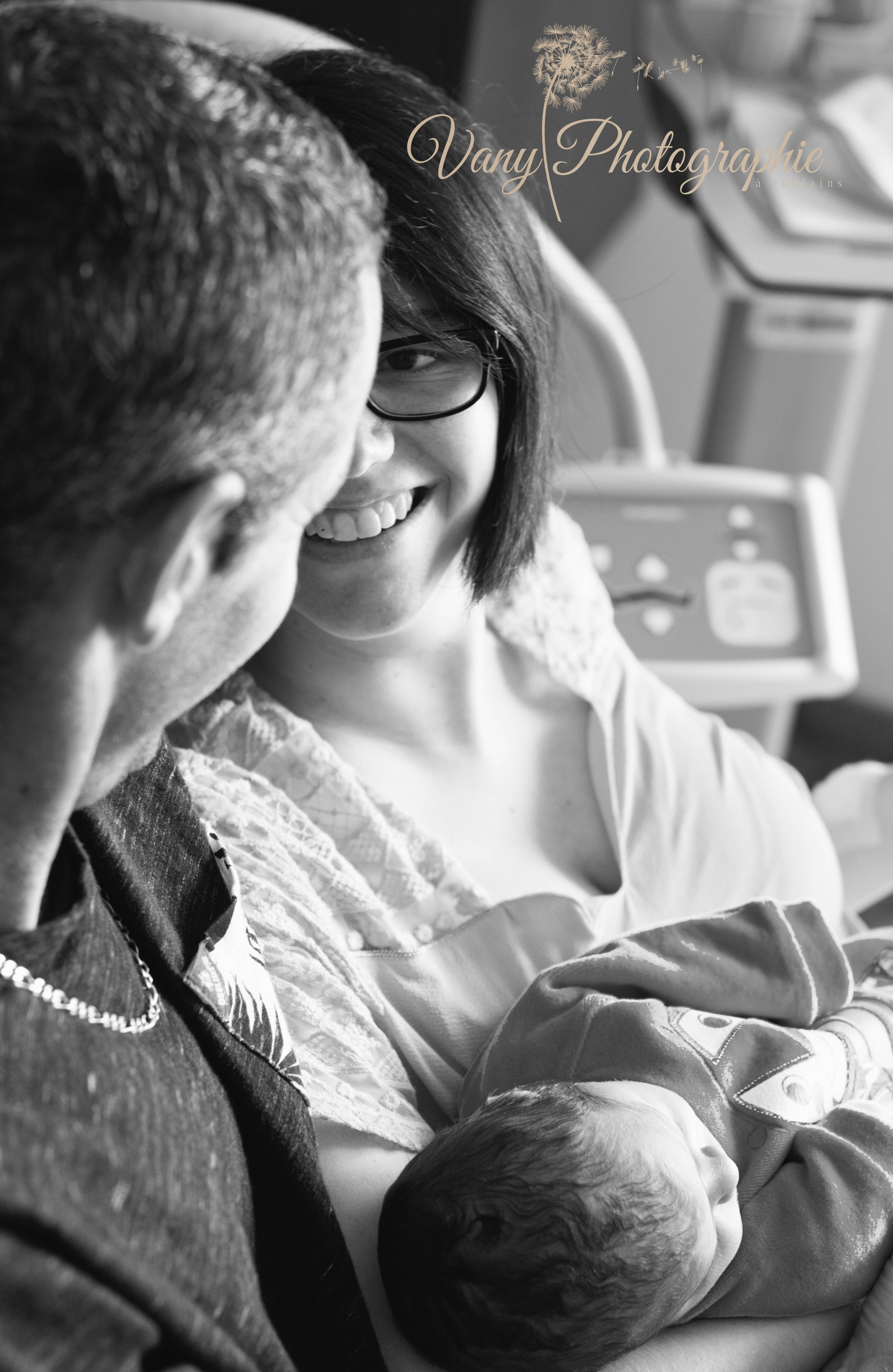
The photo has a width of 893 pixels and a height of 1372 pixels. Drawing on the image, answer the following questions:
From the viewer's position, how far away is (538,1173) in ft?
3.01

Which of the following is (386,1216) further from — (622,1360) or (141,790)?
(141,790)

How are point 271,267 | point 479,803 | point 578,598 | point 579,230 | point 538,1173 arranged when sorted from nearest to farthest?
point 271,267
point 538,1173
point 479,803
point 578,598
point 579,230

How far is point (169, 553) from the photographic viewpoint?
0.59 meters

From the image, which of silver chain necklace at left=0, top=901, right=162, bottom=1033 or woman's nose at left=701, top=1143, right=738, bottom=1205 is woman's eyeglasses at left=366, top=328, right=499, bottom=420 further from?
woman's nose at left=701, top=1143, right=738, bottom=1205

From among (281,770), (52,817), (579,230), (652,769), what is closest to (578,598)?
(652,769)

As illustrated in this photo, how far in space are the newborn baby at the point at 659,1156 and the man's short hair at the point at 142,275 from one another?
591mm

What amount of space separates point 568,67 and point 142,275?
1664 mm

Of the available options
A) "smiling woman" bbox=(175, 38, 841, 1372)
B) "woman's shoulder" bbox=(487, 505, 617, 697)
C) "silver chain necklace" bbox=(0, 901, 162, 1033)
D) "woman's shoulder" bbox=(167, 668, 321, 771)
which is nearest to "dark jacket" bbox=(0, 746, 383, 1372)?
"silver chain necklace" bbox=(0, 901, 162, 1033)

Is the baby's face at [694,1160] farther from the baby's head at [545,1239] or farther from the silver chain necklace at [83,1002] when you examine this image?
the silver chain necklace at [83,1002]

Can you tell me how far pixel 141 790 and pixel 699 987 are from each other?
59 centimetres

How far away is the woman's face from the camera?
3.99 feet

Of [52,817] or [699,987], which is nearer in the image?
[52,817]

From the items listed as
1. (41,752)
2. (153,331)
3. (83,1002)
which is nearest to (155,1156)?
(83,1002)

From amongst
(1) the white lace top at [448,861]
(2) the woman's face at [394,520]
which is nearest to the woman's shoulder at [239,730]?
(1) the white lace top at [448,861]
